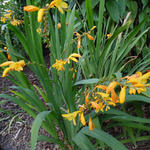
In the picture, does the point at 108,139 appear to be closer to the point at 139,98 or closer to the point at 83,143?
the point at 83,143

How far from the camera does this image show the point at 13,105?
149cm

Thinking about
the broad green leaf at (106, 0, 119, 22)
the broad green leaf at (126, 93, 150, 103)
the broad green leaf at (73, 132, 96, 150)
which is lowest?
the broad green leaf at (73, 132, 96, 150)

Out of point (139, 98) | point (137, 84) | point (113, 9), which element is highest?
point (113, 9)

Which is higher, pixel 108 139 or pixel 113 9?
pixel 113 9

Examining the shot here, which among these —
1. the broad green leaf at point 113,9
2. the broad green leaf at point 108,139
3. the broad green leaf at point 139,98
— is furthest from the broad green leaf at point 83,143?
the broad green leaf at point 113,9

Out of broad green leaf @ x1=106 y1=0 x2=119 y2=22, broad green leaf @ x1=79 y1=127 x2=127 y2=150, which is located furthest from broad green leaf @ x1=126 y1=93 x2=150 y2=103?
broad green leaf @ x1=106 y1=0 x2=119 y2=22

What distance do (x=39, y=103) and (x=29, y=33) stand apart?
1.23ft

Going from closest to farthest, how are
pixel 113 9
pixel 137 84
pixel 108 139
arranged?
pixel 137 84, pixel 108 139, pixel 113 9

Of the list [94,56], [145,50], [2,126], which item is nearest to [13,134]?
[2,126]

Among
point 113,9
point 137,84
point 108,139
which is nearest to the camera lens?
point 137,84

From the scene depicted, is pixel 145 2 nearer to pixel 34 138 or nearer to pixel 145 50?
pixel 145 50

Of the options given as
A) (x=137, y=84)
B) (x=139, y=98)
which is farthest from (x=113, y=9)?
(x=137, y=84)

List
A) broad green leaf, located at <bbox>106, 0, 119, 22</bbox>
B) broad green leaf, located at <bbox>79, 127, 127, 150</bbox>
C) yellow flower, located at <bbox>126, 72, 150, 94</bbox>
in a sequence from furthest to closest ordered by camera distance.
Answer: broad green leaf, located at <bbox>106, 0, 119, 22</bbox> < broad green leaf, located at <bbox>79, 127, 127, 150</bbox> < yellow flower, located at <bbox>126, 72, 150, 94</bbox>

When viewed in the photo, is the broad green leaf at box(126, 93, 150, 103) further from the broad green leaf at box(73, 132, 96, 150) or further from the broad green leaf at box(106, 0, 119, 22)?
the broad green leaf at box(106, 0, 119, 22)
